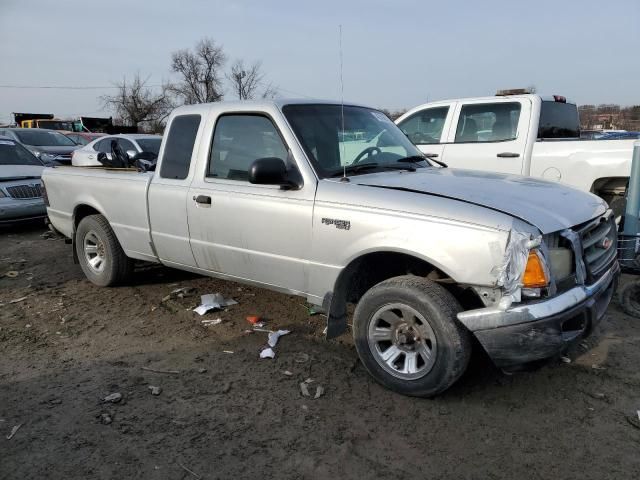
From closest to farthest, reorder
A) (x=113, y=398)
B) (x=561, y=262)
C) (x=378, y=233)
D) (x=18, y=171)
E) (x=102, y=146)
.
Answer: (x=561, y=262) < (x=378, y=233) < (x=113, y=398) < (x=18, y=171) < (x=102, y=146)

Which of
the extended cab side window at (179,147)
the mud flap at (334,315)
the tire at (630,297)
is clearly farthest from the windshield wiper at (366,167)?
the tire at (630,297)

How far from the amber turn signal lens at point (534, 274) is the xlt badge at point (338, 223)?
3.70 ft

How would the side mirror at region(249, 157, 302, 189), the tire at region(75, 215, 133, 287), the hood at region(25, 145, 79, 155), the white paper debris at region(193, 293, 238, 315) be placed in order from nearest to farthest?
1. the side mirror at region(249, 157, 302, 189)
2. the white paper debris at region(193, 293, 238, 315)
3. the tire at region(75, 215, 133, 287)
4. the hood at region(25, 145, 79, 155)

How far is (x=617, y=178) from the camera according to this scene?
5.71m

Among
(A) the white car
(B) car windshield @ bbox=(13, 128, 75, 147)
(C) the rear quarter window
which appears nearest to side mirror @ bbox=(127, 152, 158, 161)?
(C) the rear quarter window

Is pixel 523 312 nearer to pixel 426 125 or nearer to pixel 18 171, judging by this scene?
pixel 426 125

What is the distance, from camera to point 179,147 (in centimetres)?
451

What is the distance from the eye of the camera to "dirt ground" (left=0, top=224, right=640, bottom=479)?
262 cm

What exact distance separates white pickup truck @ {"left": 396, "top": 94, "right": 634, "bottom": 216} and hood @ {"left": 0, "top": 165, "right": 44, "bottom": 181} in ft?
22.1

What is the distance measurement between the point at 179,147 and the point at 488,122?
4.28 metres

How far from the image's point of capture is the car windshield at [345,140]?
3750 mm

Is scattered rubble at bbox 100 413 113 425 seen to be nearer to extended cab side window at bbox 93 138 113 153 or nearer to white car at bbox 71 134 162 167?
white car at bbox 71 134 162 167

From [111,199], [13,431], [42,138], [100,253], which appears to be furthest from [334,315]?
[42,138]

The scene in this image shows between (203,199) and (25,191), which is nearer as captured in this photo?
(203,199)
